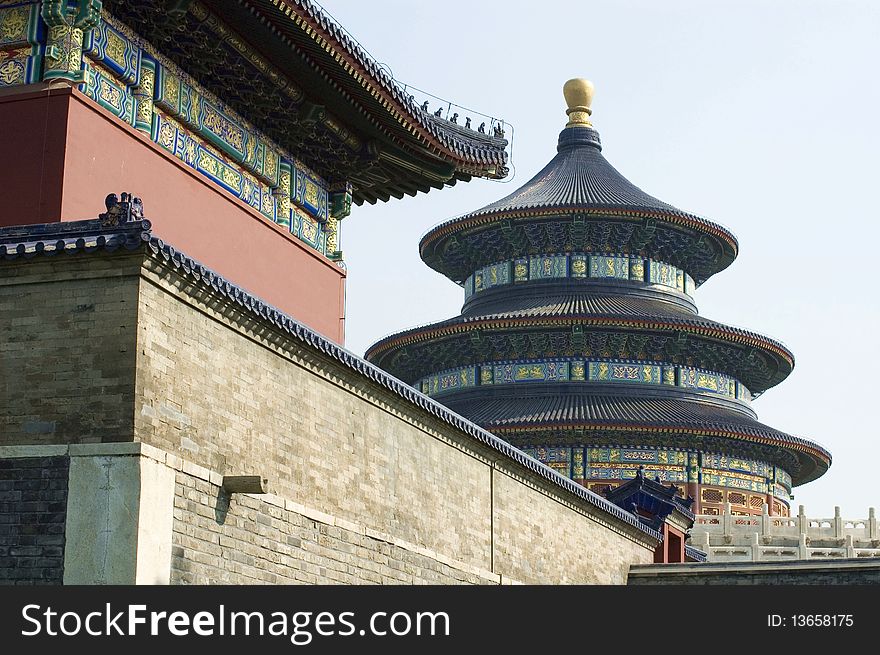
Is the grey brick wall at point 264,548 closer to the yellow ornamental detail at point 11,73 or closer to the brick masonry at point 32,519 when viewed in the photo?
the brick masonry at point 32,519

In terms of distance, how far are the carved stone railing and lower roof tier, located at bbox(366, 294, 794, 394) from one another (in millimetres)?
5509

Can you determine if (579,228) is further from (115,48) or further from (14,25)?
(14,25)

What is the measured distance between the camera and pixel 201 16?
756 inches

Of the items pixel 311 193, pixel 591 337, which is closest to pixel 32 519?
pixel 311 193

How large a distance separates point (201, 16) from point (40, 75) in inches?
91.0

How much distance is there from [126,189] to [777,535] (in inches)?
804

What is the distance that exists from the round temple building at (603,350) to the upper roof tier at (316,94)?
48.8 ft

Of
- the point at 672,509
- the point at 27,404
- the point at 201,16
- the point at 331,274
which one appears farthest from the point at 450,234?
the point at 27,404

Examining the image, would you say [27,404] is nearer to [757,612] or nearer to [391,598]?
[391,598]

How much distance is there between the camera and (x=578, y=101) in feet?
155

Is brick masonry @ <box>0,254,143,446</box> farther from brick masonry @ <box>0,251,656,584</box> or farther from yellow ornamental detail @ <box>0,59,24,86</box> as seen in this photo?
yellow ornamental detail @ <box>0,59,24,86</box>

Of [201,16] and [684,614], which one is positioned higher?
[201,16]

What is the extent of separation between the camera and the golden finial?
46656mm

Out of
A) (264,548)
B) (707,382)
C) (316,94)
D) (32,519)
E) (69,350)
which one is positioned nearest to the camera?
(32,519)
